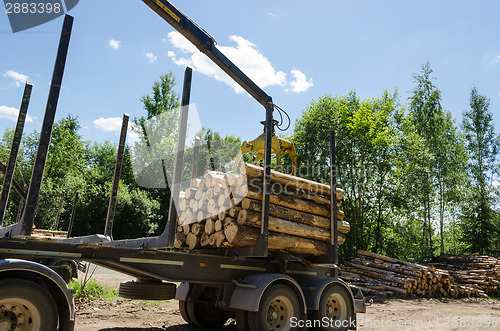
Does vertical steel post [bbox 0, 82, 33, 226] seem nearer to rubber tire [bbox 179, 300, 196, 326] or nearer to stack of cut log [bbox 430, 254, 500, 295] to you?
rubber tire [bbox 179, 300, 196, 326]

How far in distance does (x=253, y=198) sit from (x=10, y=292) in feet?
11.8

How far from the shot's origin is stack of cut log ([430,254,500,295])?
17.9 metres

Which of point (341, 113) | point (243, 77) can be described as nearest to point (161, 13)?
point (243, 77)

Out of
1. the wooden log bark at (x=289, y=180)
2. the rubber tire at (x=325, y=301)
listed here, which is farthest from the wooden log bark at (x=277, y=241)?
the wooden log bark at (x=289, y=180)

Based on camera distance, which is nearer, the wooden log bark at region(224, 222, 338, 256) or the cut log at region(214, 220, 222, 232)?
the wooden log bark at region(224, 222, 338, 256)

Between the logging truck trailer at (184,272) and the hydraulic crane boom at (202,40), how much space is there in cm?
2

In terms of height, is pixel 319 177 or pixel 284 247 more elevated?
pixel 319 177

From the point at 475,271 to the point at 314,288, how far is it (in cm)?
1570

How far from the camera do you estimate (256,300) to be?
5.85 m

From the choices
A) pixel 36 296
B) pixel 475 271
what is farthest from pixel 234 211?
pixel 475 271

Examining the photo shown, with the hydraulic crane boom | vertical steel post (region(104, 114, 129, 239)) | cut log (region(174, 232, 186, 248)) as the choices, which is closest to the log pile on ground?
the hydraulic crane boom

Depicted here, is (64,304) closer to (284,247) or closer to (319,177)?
(284,247)

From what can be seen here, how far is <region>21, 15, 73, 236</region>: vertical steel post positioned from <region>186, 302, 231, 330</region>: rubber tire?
402 centimetres

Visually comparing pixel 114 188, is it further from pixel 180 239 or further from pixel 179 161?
pixel 179 161
